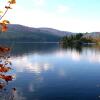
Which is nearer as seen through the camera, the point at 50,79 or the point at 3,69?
the point at 3,69

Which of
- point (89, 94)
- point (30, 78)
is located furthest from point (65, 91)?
point (30, 78)

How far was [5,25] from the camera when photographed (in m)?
11.9

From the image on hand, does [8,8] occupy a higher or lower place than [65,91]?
higher

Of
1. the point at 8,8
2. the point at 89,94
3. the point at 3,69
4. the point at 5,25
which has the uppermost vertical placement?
the point at 8,8

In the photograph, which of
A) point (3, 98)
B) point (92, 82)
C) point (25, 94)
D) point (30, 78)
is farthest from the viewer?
point (30, 78)

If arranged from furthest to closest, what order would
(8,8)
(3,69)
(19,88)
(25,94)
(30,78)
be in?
(30,78) < (19,88) < (25,94) < (3,69) < (8,8)

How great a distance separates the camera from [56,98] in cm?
4134

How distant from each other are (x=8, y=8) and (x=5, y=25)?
813mm

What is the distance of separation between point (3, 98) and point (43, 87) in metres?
11.0

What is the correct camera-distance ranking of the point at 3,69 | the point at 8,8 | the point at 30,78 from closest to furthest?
the point at 8,8 < the point at 3,69 < the point at 30,78

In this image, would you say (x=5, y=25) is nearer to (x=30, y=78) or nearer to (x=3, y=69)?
(x=3, y=69)

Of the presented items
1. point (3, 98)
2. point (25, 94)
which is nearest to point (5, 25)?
point (3, 98)

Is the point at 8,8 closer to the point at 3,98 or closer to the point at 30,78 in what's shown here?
the point at 3,98

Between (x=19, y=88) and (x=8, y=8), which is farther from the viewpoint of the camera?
(x=19, y=88)
